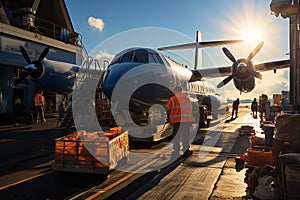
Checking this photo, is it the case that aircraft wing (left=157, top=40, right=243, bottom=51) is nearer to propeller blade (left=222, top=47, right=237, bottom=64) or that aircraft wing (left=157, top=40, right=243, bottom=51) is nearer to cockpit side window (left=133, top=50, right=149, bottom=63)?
propeller blade (left=222, top=47, right=237, bottom=64)

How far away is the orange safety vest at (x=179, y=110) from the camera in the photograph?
7.84 metres

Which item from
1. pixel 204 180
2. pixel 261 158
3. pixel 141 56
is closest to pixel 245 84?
pixel 141 56

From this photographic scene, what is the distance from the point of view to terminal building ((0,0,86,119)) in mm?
20156

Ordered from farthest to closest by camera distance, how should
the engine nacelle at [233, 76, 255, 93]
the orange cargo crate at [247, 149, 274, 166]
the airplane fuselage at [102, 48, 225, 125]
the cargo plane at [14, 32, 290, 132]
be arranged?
the engine nacelle at [233, 76, 255, 93], the cargo plane at [14, 32, 290, 132], the airplane fuselage at [102, 48, 225, 125], the orange cargo crate at [247, 149, 274, 166]

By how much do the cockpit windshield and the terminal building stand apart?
1388 centimetres

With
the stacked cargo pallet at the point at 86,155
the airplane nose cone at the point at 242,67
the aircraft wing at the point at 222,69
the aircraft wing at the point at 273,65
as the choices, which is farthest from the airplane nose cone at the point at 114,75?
the aircraft wing at the point at 273,65

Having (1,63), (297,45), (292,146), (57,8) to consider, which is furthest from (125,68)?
(57,8)

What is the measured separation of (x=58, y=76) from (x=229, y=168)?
11.4m

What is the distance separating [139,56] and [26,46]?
16043mm

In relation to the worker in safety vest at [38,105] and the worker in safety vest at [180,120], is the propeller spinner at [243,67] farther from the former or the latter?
the worker in safety vest at [38,105]

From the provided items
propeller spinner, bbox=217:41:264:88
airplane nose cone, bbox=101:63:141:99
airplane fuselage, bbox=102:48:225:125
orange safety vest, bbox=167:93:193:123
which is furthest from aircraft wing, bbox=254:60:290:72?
airplane nose cone, bbox=101:63:141:99

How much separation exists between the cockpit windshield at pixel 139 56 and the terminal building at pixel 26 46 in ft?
45.6

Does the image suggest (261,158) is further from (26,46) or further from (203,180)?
(26,46)

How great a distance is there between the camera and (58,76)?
14.5 metres
